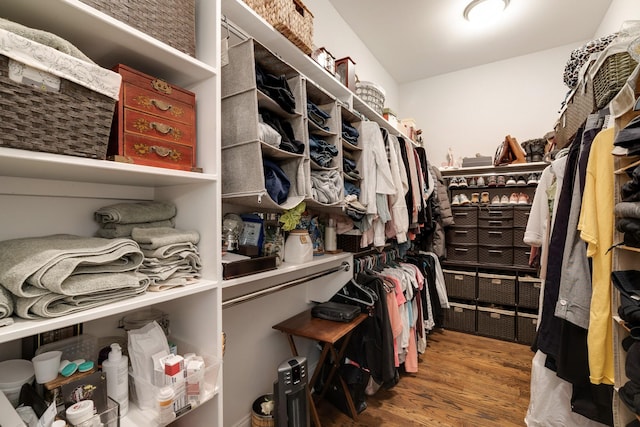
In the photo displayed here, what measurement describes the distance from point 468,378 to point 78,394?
2544 mm

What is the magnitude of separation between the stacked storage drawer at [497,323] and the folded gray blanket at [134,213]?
129 inches

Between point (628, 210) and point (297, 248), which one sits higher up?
point (628, 210)

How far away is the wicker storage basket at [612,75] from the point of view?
1.35 meters

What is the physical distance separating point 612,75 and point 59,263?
7.36ft

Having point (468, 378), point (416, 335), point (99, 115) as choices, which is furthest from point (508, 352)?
point (99, 115)

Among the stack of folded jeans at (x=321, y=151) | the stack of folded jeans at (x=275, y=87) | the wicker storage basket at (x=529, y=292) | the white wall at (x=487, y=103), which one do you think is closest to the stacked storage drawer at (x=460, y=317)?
the wicker storage basket at (x=529, y=292)

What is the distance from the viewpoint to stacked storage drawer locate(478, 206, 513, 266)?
3111 millimetres

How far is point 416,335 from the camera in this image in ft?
8.63

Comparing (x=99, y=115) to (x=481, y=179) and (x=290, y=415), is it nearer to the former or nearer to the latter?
(x=290, y=415)

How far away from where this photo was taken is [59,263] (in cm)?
70

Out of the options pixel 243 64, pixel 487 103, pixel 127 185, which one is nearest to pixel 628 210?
pixel 243 64

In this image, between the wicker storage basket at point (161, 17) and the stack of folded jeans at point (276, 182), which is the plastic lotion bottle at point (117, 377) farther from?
the wicker storage basket at point (161, 17)

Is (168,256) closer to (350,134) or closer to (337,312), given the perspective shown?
(337,312)

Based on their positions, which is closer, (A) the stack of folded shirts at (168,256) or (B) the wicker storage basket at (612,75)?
(A) the stack of folded shirts at (168,256)
